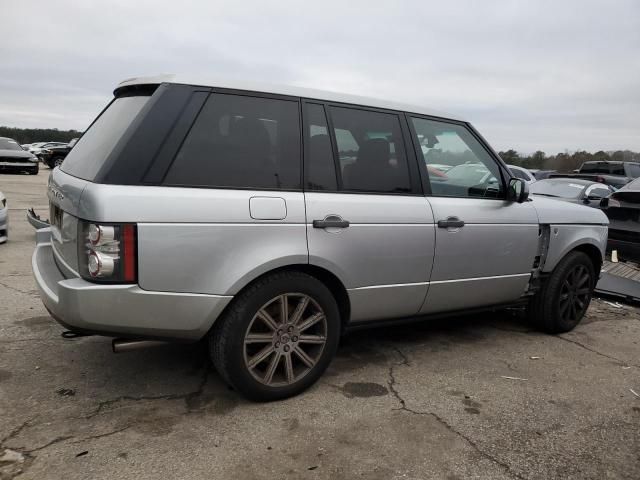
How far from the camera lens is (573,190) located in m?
9.67

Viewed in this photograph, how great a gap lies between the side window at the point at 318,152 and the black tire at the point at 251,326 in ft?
1.89

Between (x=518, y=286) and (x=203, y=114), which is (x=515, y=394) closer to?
(x=518, y=286)

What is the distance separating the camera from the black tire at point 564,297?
4461mm

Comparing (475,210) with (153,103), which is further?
(475,210)

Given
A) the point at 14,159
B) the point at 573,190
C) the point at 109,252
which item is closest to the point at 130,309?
the point at 109,252

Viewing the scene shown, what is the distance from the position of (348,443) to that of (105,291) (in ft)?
4.77

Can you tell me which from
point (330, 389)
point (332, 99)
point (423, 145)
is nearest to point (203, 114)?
point (332, 99)

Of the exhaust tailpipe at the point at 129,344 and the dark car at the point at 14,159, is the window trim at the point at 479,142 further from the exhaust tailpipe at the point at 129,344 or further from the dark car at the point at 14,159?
the dark car at the point at 14,159

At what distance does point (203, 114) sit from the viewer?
109 inches

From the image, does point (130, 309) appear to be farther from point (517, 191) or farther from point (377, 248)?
point (517, 191)

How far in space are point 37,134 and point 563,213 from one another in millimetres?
80873

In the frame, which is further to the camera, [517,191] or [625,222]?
[625,222]

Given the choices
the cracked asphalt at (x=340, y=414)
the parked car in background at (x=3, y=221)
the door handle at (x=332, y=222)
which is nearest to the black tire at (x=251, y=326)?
the cracked asphalt at (x=340, y=414)

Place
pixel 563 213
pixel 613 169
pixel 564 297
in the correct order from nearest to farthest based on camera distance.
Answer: pixel 563 213, pixel 564 297, pixel 613 169
